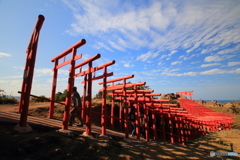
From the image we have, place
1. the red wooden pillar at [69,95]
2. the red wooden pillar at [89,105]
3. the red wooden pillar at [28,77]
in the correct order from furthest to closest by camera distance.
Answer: the red wooden pillar at [89,105], the red wooden pillar at [69,95], the red wooden pillar at [28,77]

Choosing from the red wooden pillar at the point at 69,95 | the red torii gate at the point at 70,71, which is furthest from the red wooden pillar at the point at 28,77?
the red wooden pillar at the point at 69,95

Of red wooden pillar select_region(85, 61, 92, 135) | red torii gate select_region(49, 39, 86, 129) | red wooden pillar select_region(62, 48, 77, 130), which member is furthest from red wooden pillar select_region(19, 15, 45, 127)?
red wooden pillar select_region(85, 61, 92, 135)

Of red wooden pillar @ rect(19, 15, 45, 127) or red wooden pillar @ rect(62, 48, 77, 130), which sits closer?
red wooden pillar @ rect(19, 15, 45, 127)

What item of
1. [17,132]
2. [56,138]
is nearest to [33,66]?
[17,132]

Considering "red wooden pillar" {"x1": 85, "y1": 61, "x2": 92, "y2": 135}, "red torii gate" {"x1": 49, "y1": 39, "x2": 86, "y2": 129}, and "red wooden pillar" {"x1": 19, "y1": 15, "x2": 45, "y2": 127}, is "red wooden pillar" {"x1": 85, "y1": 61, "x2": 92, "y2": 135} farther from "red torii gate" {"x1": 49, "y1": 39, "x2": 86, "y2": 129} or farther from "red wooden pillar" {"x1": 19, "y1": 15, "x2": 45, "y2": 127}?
"red wooden pillar" {"x1": 19, "y1": 15, "x2": 45, "y2": 127}

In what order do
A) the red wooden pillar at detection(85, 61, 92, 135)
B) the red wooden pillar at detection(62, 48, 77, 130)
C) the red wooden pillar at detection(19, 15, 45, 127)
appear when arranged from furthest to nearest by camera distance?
the red wooden pillar at detection(85, 61, 92, 135)
the red wooden pillar at detection(62, 48, 77, 130)
the red wooden pillar at detection(19, 15, 45, 127)

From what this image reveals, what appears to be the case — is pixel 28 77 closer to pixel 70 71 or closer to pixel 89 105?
pixel 70 71

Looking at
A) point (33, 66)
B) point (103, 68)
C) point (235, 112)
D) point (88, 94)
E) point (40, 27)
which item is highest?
point (40, 27)

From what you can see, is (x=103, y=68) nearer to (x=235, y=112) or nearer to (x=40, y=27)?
(x=40, y=27)

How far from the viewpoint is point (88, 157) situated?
3.37 meters

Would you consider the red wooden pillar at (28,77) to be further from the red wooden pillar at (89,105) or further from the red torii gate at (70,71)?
the red wooden pillar at (89,105)

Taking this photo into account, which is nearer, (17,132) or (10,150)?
(10,150)

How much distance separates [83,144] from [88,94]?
74.2 inches

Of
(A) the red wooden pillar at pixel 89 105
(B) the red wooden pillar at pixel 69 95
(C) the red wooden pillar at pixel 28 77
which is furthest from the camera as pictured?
(A) the red wooden pillar at pixel 89 105
